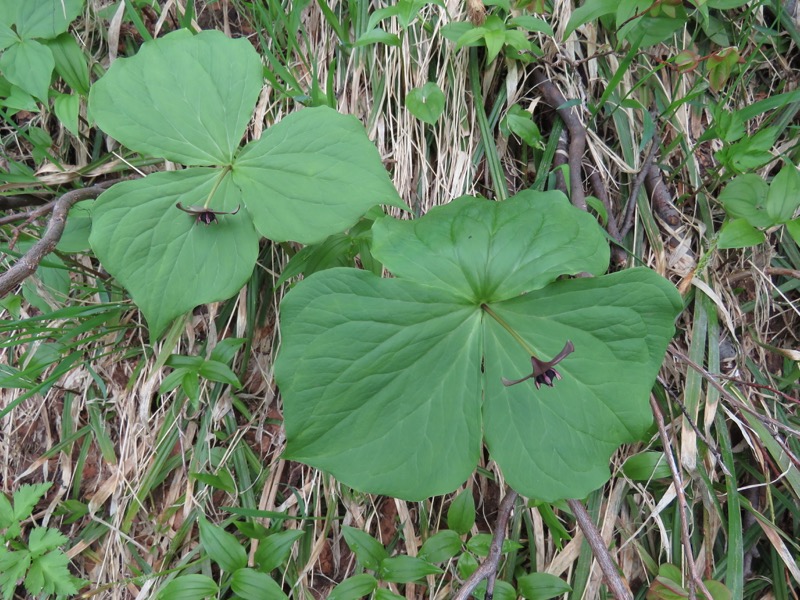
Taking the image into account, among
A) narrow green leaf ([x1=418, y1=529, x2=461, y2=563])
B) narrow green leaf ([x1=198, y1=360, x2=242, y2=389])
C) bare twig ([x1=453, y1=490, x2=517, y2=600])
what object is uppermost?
narrow green leaf ([x1=198, y1=360, x2=242, y2=389])

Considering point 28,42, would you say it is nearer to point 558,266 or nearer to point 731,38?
point 558,266

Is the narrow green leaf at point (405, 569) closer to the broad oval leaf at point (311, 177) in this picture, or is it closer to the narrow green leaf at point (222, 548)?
the narrow green leaf at point (222, 548)

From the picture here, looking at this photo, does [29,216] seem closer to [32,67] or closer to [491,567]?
[32,67]

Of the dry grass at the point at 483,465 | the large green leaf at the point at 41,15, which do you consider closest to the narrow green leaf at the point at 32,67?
the large green leaf at the point at 41,15

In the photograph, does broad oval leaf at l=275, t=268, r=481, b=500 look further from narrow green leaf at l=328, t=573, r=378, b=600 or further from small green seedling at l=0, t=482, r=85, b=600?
small green seedling at l=0, t=482, r=85, b=600

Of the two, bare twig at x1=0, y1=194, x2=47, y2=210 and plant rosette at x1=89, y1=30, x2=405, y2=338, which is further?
bare twig at x1=0, y1=194, x2=47, y2=210

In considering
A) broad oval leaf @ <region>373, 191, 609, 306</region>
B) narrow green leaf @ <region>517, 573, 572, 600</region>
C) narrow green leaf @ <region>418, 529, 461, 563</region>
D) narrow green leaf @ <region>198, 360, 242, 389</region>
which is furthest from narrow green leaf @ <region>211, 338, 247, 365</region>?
narrow green leaf @ <region>517, 573, 572, 600</region>

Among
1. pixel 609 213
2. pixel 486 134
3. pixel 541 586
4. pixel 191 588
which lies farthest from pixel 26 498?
pixel 609 213
